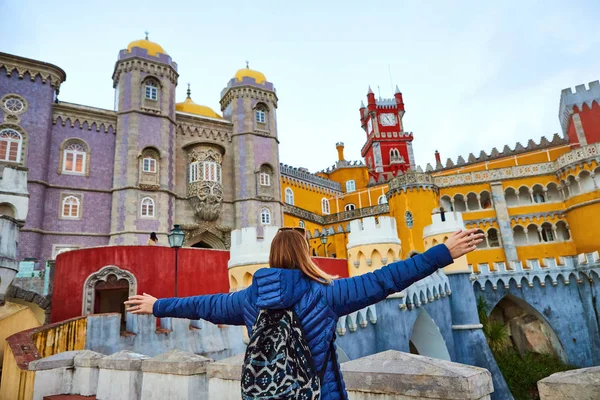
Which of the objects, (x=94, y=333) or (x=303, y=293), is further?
(x=94, y=333)

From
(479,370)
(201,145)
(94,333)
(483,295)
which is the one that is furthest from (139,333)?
(483,295)

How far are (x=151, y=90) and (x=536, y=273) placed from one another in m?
25.4

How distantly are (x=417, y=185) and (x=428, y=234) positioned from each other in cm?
1212

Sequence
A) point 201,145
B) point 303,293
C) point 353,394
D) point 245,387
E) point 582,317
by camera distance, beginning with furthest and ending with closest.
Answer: point 201,145, point 582,317, point 353,394, point 303,293, point 245,387

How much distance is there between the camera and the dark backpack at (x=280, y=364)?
1910 mm

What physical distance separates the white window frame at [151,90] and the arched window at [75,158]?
4.68 metres

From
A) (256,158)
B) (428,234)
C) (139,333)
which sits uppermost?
(256,158)

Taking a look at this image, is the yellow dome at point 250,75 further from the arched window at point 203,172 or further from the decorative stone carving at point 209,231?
the decorative stone carving at point 209,231

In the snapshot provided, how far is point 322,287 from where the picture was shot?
2.21 metres

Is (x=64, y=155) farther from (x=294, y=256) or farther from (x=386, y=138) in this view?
(x=386, y=138)

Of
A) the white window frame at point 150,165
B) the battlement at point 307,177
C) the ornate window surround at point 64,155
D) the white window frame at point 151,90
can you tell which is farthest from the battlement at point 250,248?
the battlement at point 307,177

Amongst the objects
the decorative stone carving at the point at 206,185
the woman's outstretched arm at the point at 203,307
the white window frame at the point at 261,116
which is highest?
the white window frame at the point at 261,116

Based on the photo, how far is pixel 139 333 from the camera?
10.3m

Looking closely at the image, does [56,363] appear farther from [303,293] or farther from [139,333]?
A: [303,293]
